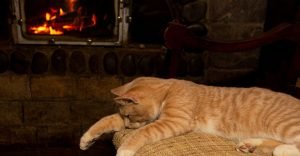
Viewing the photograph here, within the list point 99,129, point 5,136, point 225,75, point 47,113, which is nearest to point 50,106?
point 47,113

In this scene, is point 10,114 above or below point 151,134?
below

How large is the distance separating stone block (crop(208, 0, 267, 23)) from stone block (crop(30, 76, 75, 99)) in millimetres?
814

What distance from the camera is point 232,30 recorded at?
1796mm

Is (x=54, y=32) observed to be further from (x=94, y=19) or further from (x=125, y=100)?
(x=125, y=100)

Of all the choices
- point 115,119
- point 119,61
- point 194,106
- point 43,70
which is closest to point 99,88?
point 119,61

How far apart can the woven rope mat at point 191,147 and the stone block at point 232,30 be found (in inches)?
31.6

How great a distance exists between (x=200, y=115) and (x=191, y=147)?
18 cm

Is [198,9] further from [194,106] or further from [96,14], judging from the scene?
[194,106]

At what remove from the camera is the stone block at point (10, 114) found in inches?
74.9

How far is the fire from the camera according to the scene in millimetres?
1861

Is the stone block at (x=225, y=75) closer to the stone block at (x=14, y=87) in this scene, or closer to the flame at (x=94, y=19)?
the flame at (x=94, y=19)

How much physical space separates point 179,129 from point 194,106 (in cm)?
13

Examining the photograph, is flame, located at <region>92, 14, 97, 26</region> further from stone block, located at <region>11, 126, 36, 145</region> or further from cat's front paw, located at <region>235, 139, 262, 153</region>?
cat's front paw, located at <region>235, 139, 262, 153</region>

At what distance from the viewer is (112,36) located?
1872 millimetres
